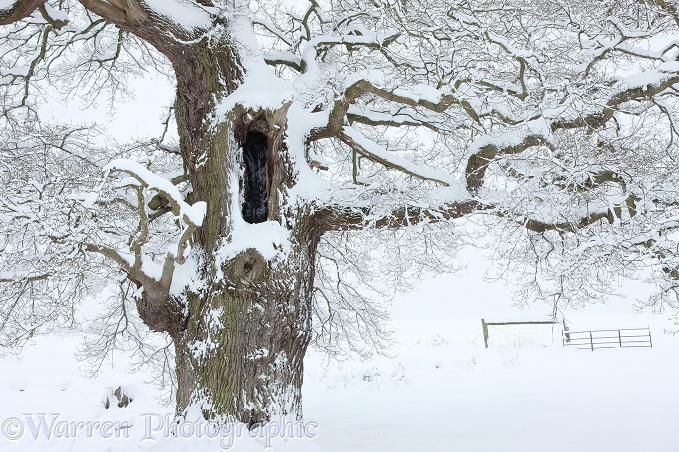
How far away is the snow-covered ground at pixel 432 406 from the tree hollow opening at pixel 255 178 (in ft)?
7.40

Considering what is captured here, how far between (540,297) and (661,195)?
1.82 meters

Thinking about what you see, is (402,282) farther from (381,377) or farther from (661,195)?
(661,195)

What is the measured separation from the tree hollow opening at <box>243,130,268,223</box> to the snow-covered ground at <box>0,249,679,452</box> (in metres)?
2.25

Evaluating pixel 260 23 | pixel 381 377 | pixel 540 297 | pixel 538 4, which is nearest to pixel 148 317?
pixel 260 23

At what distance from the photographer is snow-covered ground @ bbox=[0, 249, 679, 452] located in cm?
490

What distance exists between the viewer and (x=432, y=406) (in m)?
7.46

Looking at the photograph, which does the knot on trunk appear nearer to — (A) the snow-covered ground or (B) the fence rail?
(A) the snow-covered ground

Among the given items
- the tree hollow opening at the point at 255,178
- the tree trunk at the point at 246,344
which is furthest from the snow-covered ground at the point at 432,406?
the tree hollow opening at the point at 255,178

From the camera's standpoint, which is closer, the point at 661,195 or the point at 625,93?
the point at 661,195

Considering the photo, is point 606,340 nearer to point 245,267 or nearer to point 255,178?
point 255,178

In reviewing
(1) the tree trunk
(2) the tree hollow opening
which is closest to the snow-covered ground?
(1) the tree trunk

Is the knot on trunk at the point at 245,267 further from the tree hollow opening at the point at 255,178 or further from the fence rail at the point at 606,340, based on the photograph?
the fence rail at the point at 606,340

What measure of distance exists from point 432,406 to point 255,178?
431cm

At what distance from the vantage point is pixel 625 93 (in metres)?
4.64
